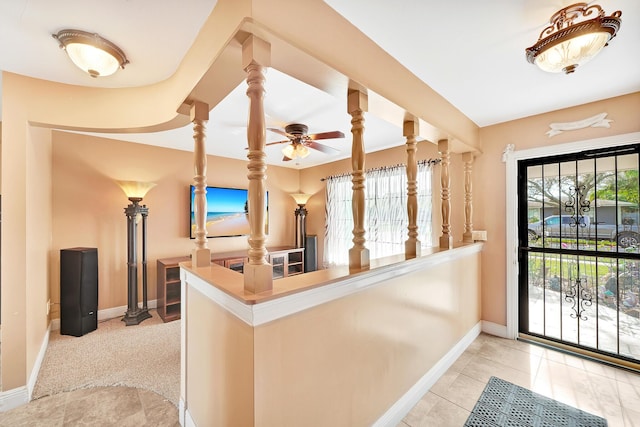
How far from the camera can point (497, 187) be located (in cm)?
294

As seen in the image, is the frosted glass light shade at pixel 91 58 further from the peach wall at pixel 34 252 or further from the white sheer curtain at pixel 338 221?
the white sheer curtain at pixel 338 221

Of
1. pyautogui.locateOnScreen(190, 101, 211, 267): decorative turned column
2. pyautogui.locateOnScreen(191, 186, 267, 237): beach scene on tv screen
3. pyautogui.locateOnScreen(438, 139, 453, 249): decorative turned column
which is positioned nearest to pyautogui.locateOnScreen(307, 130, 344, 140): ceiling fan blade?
pyautogui.locateOnScreen(438, 139, 453, 249): decorative turned column

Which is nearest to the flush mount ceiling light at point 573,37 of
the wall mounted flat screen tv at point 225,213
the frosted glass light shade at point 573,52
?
the frosted glass light shade at point 573,52

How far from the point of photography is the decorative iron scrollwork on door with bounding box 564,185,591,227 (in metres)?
2.52

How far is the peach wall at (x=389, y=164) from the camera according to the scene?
3.24 metres

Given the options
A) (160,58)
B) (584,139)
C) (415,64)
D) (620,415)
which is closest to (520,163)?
(584,139)

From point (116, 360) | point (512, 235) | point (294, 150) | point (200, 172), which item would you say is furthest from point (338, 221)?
point (116, 360)

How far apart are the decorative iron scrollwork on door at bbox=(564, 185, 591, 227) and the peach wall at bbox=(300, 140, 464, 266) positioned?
888mm

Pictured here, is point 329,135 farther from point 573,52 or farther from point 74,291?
point 74,291

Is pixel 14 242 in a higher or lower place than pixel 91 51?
lower

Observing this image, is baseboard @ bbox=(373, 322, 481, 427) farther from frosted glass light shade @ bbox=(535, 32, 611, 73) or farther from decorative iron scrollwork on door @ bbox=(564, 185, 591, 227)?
frosted glass light shade @ bbox=(535, 32, 611, 73)

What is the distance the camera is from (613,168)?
2363 mm

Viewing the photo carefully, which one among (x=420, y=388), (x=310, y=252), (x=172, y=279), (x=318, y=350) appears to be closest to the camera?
(x=318, y=350)

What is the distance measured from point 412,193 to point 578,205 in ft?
6.32
